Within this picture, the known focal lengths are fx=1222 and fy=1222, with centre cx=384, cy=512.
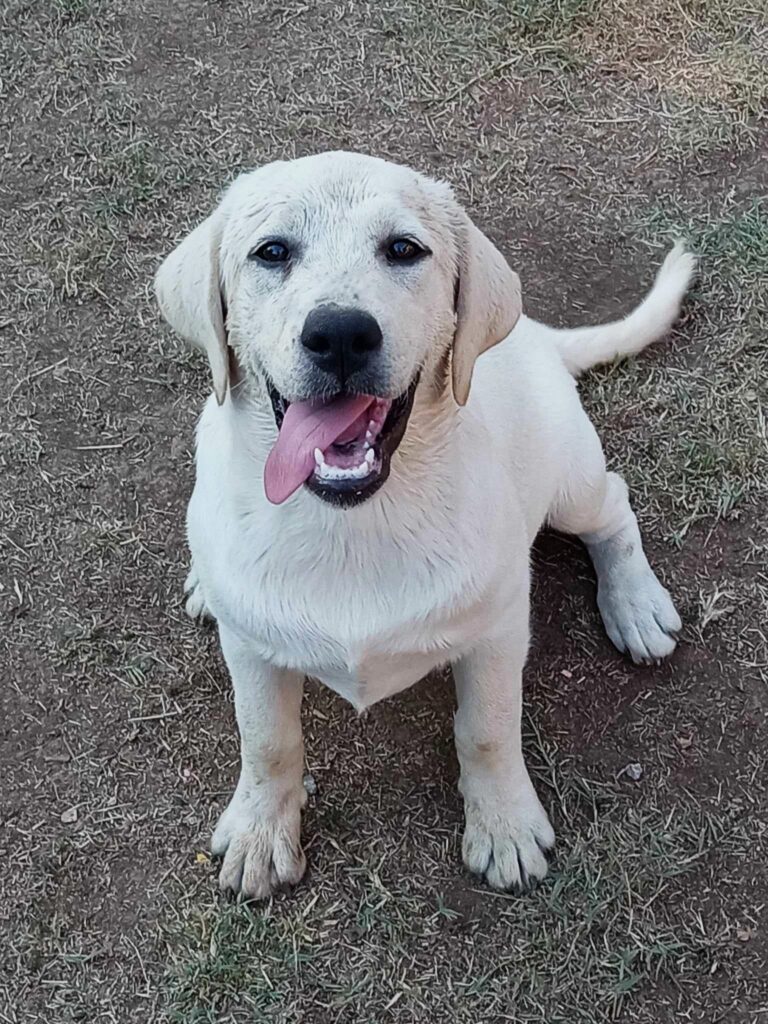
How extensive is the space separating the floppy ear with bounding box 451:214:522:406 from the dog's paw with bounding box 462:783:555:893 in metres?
1.24

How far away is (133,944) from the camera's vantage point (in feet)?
10.3

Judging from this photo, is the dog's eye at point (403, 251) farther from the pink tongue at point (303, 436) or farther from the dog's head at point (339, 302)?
the pink tongue at point (303, 436)

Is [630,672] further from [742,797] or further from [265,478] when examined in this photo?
[265,478]

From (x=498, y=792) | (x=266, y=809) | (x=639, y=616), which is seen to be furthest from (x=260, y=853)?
(x=639, y=616)

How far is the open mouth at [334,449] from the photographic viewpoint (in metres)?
2.28

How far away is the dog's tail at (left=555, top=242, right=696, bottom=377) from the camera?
3.85 metres

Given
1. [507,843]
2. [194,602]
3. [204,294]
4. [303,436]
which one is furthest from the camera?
[194,602]

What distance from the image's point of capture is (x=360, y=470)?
7.51ft

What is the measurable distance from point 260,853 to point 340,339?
1572 millimetres

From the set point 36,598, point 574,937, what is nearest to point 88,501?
point 36,598

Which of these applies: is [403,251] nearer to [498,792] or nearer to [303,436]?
[303,436]

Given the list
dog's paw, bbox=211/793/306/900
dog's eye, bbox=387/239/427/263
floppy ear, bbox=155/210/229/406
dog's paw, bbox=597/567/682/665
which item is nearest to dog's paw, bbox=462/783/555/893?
dog's paw, bbox=211/793/306/900

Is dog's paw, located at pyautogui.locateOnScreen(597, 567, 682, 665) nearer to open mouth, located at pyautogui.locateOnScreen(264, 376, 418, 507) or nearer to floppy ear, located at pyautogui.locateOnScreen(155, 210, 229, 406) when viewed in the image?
open mouth, located at pyautogui.locateOnScreen(264, 376, 418, 507)

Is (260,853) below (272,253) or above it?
below
